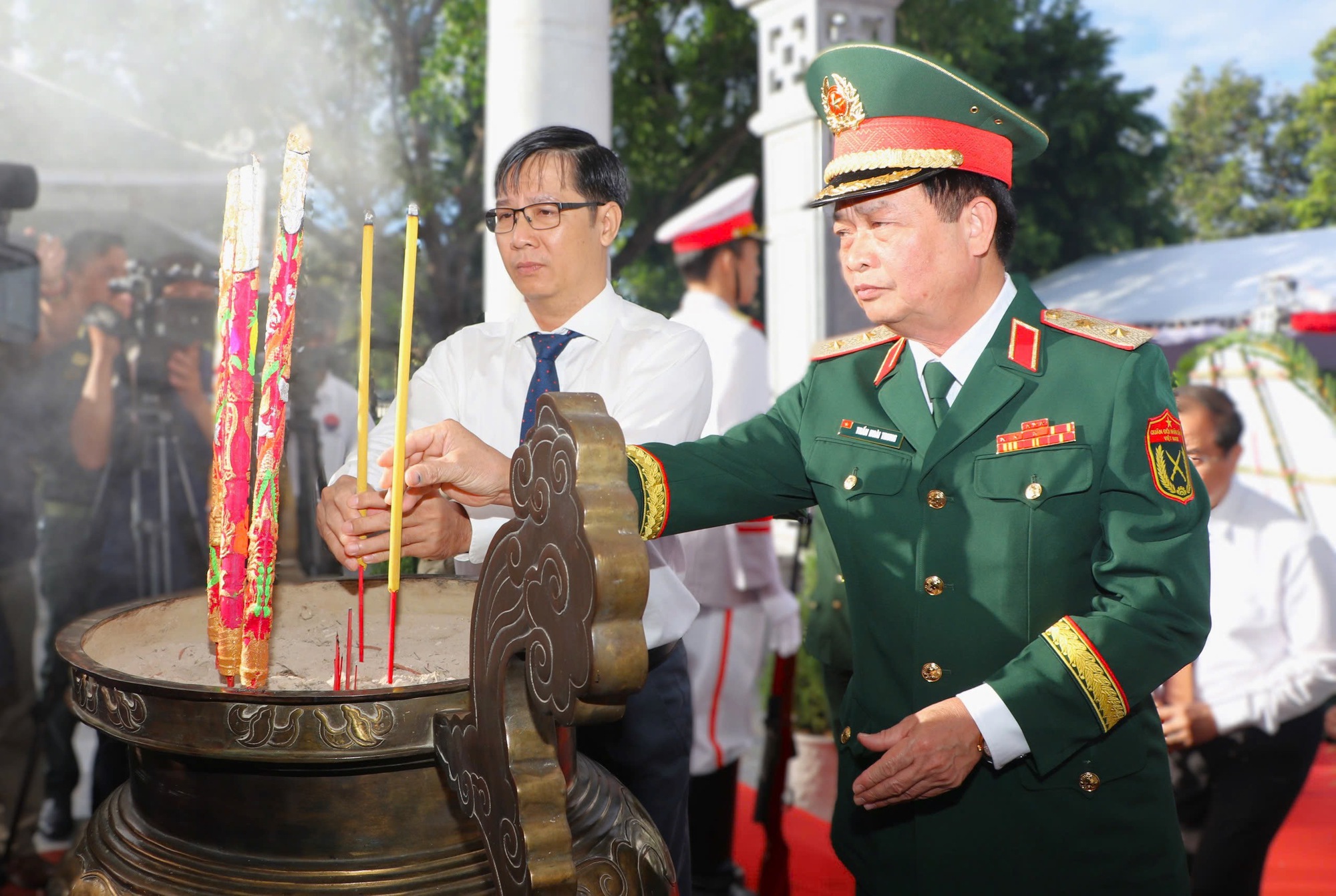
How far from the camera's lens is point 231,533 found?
4.56ft

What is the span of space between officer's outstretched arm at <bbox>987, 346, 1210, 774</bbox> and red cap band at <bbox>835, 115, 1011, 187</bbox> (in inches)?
17.0

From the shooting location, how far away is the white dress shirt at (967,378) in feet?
4.53

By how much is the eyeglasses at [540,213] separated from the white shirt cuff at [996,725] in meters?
1.02

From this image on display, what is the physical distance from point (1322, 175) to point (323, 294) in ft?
70.1

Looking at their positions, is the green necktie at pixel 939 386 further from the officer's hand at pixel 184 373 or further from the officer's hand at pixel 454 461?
the officer's hand at pixel 184 373

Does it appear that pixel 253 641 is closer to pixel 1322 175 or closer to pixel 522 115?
pixel 522 115

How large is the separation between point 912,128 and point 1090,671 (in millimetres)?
763

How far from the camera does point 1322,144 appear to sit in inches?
851

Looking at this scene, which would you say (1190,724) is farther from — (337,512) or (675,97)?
(675,97)

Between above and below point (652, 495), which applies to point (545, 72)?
above

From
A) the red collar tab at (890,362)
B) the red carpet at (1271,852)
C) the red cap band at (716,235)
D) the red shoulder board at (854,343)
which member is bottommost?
the red carpet at (1271,852)

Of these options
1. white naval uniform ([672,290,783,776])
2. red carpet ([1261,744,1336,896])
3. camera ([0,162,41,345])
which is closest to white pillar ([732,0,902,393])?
white naval uniform ([672,290,783,776])

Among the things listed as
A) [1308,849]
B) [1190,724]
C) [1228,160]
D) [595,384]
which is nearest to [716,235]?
[1190,724]

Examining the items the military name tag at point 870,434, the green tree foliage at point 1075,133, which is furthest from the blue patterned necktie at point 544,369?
the green tree foliage at point 1075,133
